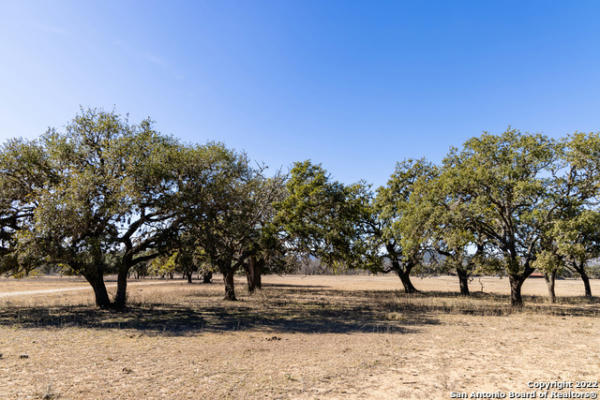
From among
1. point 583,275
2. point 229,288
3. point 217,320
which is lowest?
point 583,275

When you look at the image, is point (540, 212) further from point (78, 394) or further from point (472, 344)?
point (78, 394)

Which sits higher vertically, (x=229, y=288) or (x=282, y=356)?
(x=282, y=356)

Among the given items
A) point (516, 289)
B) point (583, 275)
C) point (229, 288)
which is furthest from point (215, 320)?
point (583, 275)

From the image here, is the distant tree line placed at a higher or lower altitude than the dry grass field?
higher

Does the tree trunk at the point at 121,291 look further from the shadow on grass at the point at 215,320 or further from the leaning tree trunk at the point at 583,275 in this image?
the leaning tree trunk at the point at 583,275

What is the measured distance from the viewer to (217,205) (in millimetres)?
19094

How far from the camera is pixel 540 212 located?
20891mm

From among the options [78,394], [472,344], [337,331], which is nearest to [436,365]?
[472,344]

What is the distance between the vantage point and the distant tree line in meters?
16.5

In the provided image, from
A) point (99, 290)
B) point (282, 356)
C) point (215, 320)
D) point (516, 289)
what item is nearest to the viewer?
point (282, 356)

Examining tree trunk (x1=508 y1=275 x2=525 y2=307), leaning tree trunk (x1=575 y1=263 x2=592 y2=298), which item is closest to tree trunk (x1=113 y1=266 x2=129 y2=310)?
tree trunk (x1=508 y1=275 x2=525 y2=307)

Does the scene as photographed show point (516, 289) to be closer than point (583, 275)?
Yes

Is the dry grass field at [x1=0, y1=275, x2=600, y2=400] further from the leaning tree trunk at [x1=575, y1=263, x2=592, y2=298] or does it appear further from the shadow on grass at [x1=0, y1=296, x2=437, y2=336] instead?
Result: the leaning tree trunk at [x1=575, y1=263, x2=592, y2=298]

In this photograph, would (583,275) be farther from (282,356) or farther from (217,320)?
(282,356)
